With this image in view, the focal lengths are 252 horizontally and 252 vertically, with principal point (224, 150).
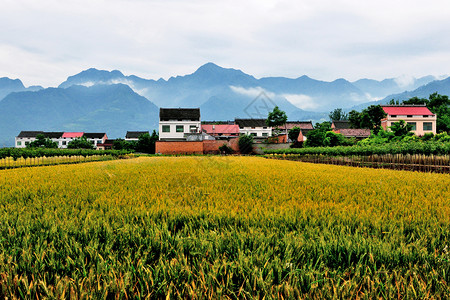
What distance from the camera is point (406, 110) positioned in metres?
47.3

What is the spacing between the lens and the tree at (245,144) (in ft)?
123

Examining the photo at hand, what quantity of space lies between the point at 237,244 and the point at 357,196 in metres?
3.06

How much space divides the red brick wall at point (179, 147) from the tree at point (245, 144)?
5986mm

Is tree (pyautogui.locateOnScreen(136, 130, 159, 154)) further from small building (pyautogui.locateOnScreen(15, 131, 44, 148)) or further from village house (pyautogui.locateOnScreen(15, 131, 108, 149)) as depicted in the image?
small building (pyautogui.locateOnScreen(15, 131, 44, 148))

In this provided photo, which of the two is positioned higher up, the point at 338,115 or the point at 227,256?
the point at 338,115

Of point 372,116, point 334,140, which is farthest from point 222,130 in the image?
point 372,116

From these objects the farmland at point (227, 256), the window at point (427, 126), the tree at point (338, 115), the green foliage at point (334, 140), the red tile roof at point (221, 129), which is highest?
the tree at point (338, 115)

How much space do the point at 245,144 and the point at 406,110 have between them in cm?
3310

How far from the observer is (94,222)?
2.32 meters

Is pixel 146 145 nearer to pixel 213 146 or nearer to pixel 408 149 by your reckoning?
pixel 213 146

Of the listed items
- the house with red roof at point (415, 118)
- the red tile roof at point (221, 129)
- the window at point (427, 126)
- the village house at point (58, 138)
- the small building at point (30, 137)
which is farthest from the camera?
the village house at point (58, 138)

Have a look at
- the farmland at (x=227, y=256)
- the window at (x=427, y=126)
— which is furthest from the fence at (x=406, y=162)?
the window at (x=427, y=126)

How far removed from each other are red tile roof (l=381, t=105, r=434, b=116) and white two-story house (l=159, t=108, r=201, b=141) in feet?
119

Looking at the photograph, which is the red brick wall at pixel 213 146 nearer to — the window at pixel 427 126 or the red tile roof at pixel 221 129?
the red tile roof at pixel 221 129
